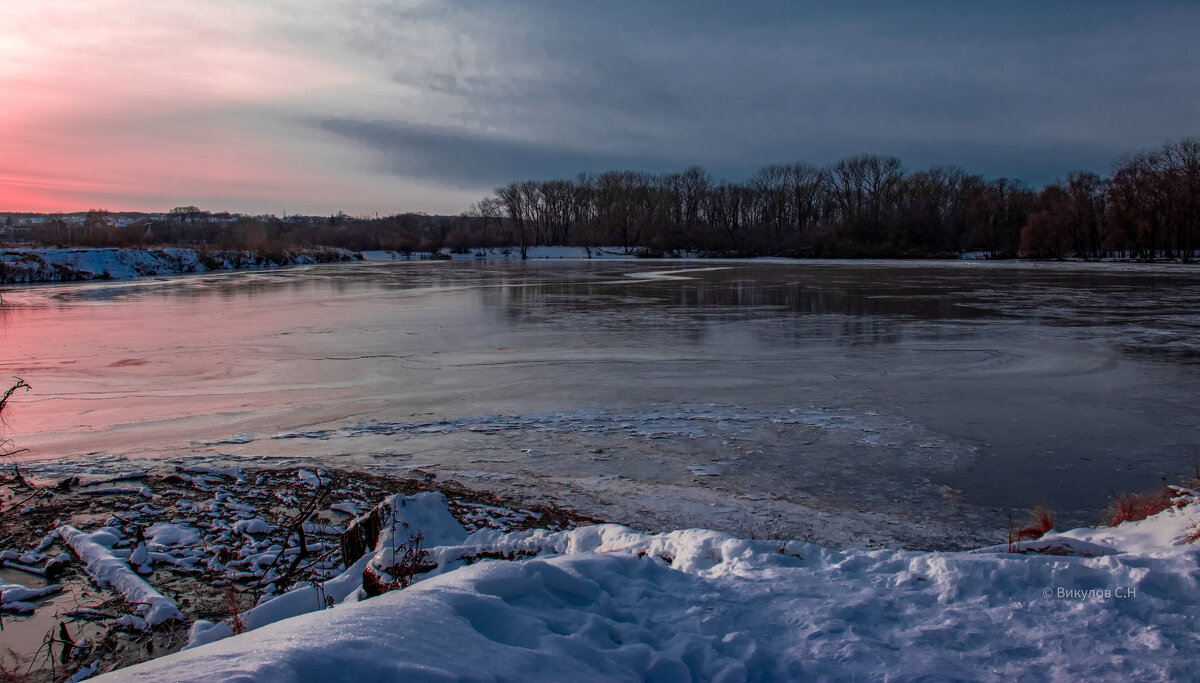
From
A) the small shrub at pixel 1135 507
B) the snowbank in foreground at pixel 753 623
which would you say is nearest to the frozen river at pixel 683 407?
the small shrub at pixel 1135 507

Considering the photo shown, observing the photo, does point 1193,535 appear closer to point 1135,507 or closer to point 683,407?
point 1135,507

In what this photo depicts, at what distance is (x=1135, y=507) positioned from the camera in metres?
4.30

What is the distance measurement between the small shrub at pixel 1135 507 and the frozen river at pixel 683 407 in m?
0.14

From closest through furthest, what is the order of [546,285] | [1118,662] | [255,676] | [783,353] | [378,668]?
[255,676]
[378,668]
[1118,662]
[783,353]
[546,285]

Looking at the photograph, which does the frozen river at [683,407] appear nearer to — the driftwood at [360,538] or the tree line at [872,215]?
the driftwood at [360,538]

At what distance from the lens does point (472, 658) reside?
7.49 ft

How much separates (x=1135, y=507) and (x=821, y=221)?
86.9 meters

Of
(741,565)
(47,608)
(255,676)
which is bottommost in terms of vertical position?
(47,608)

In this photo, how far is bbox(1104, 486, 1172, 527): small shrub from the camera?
4.21 m

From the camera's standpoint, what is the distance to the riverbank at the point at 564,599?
2.39 meters

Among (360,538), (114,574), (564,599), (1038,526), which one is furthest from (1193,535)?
(114,574)

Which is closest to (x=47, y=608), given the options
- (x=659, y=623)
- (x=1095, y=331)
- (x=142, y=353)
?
(x=659, y=623)

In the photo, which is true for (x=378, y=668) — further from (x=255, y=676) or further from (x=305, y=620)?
(x=305, y=620)

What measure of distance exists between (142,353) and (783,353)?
995cm
